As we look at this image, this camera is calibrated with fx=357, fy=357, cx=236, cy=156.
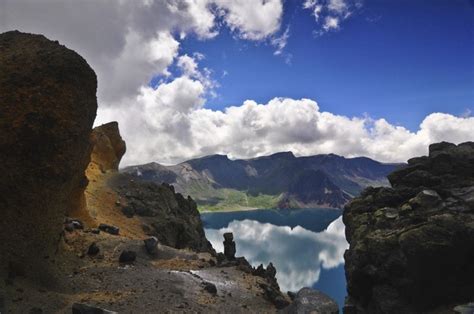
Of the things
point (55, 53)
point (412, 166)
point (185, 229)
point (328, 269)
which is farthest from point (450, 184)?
point (328, 269)

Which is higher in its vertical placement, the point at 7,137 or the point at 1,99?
the point at 1,99

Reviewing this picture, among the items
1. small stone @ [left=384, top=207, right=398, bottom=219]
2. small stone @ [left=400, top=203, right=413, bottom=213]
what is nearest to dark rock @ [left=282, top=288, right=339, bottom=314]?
small stone @ [left=384, top=207, right=398, bottom=219]

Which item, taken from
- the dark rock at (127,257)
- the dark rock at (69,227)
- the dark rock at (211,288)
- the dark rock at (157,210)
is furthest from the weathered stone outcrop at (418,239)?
the dark rock at (157,210)

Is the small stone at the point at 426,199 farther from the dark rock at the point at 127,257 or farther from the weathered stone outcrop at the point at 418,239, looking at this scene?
the dark rock at the point at 127,257

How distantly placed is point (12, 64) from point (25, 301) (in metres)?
15.3

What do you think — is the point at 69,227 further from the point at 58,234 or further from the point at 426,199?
the point at 426,199

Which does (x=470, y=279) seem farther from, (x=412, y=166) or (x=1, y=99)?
(x=1, y=99)

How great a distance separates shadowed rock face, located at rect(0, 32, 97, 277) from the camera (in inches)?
885

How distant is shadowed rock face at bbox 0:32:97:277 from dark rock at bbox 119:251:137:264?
8483 millimetres

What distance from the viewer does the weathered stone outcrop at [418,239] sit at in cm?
2353

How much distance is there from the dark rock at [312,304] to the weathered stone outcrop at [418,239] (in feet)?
11.0

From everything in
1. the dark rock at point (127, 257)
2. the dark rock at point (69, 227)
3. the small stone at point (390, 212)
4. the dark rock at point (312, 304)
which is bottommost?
the dark rock at point (312, 304)

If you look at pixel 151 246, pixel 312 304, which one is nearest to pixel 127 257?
pixel 151 246

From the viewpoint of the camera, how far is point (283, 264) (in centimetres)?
17812
